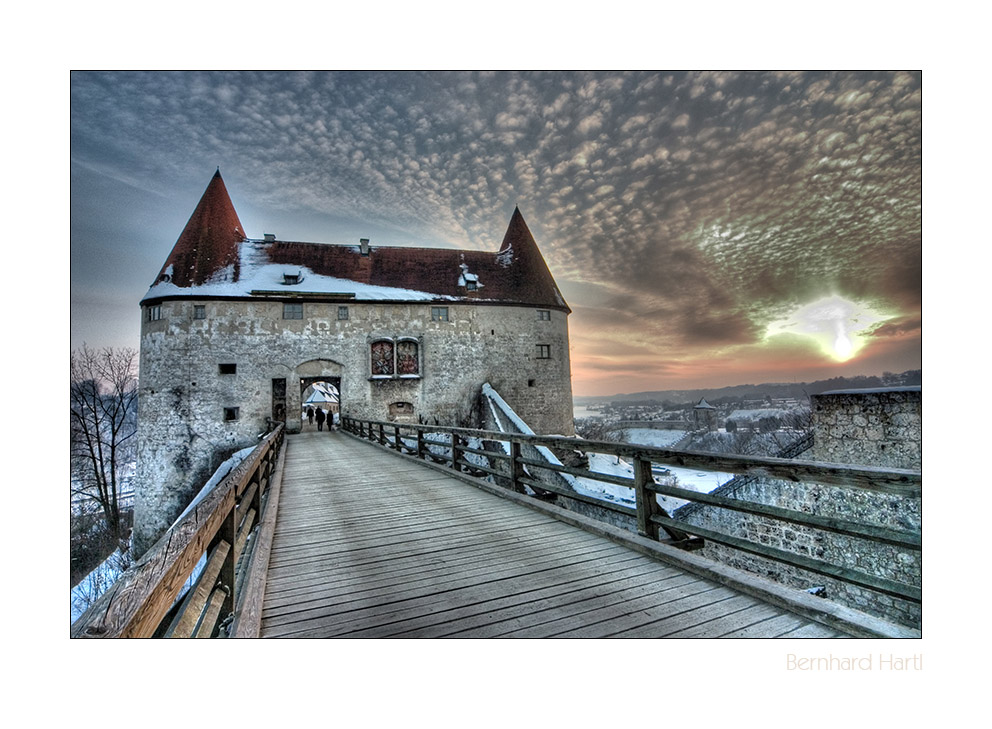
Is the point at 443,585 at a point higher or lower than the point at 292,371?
lower

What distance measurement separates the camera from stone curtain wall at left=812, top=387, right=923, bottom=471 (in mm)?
4656

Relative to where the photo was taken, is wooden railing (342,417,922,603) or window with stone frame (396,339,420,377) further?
window with stone frame (396,339,420,377)

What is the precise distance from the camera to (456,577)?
229cm

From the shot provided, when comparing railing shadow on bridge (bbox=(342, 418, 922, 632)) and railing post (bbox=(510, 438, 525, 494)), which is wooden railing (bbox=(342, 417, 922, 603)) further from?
railing post (bbox=(510, 438, 525, 494))

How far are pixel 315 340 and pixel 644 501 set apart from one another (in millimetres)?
14436

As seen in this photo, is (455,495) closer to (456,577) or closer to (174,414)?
(456,577)

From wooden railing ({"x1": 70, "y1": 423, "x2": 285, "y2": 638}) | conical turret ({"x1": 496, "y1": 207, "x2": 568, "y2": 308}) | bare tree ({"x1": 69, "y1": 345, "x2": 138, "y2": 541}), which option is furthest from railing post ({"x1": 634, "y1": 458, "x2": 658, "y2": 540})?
bare tree ({"x1": 69, "y1": 345, "x2": 138, "y2": 541})

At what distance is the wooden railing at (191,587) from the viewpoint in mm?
1037

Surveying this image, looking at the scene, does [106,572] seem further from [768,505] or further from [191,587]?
[768,505]

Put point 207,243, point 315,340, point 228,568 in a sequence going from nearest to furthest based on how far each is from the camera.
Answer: point 228,568 < point 315,340 < point 207,243

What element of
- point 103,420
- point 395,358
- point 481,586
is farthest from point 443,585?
point 103,420

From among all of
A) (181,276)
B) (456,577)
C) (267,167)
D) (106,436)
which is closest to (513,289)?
(267,167)

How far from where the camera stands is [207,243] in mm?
15250

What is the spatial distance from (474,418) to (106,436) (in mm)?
15129
